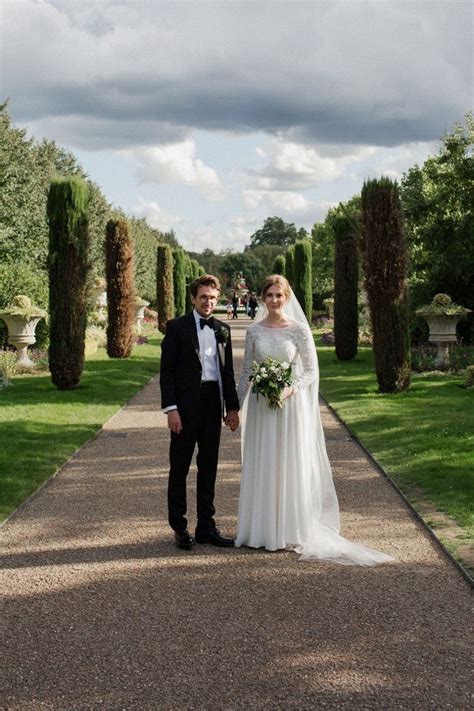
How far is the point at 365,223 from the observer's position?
15711 millimetres

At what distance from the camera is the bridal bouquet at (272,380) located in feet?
19.3

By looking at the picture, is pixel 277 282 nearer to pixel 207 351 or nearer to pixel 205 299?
pixel 205 299

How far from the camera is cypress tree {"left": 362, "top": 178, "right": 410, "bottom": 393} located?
15461mm

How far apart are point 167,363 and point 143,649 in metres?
2.27

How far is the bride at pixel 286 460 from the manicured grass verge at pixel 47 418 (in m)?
2.41

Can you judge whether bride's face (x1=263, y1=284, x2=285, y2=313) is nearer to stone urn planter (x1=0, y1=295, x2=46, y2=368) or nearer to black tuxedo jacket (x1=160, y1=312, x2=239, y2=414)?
black tuxedo jacket (x1=160, y1=312, x2=239, y2=414)

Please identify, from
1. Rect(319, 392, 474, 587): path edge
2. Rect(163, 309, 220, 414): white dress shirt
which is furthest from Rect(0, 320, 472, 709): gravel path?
Rect(163, 309, 220, 414): white dress shirt

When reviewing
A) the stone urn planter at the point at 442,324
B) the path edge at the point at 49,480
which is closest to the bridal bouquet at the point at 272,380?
the path edge at the point at 49,480

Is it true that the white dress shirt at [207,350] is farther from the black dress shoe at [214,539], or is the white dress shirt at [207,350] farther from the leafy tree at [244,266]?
the leafy tree at [244,266]

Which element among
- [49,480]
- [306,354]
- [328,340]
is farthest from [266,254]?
[306,354]

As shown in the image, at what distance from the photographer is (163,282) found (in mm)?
33844

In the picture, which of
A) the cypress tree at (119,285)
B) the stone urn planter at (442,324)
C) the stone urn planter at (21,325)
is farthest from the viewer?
the cypress tree at (119,285)

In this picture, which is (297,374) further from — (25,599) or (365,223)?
(365,223)

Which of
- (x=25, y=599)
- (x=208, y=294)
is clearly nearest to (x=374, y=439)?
(x=208, y=294)
